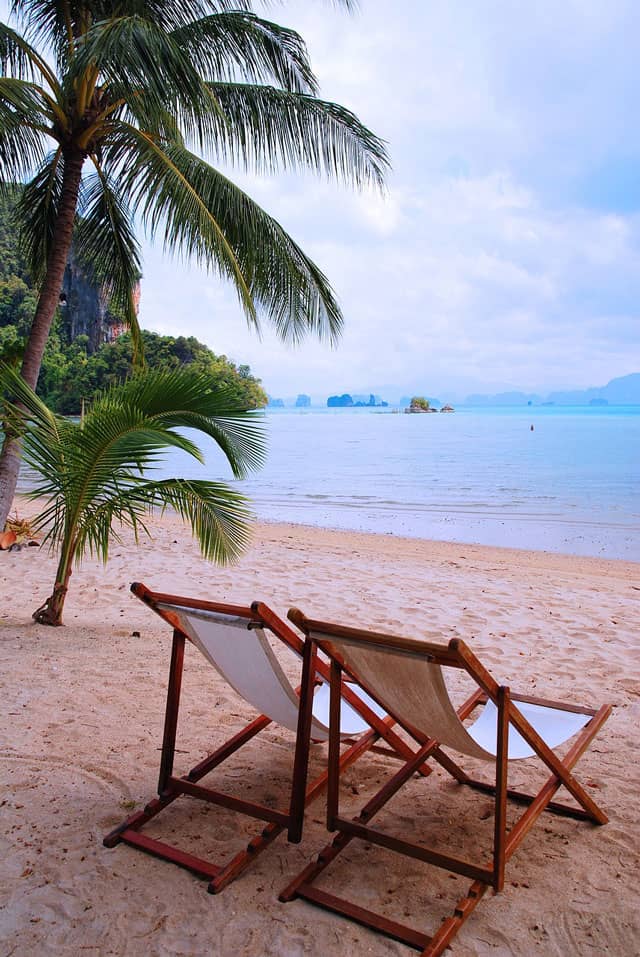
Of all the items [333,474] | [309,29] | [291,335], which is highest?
[309,29]

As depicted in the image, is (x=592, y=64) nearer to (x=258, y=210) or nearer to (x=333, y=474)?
(x=258, y=210)

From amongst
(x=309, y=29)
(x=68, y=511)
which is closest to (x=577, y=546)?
(x=309, y=29)

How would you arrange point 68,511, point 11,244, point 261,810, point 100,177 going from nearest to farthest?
point 261,810 < point 68,511 < point 100,177 < point 11,244

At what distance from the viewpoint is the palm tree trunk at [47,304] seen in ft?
20.0

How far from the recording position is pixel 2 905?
1880mm

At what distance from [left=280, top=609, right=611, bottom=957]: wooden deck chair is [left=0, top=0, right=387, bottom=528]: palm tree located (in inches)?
194

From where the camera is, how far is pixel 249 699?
7.89ft

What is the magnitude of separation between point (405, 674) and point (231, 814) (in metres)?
1.03

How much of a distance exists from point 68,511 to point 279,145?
4.79m

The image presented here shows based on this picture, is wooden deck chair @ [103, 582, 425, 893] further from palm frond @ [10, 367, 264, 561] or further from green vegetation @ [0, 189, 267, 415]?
green vegetation @ [0, 189, 267, 415]

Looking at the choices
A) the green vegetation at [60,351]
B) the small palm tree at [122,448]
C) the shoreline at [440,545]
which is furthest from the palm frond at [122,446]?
the green vegetation at [60,351]

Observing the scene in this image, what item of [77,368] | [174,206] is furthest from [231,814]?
[77,368]

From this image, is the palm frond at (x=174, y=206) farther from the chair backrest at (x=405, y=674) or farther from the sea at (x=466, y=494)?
the chair backrest at (x=405, y=674)

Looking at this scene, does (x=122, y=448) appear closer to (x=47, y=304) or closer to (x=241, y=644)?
(x=241, y=644)
